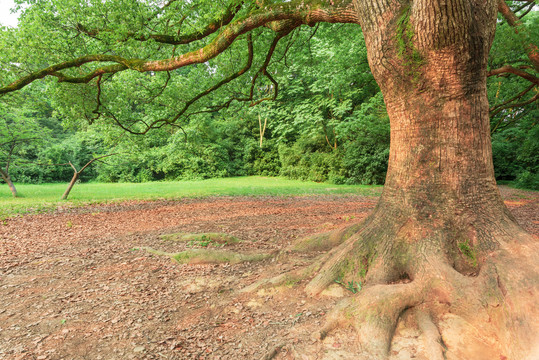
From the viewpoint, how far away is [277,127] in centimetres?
2259

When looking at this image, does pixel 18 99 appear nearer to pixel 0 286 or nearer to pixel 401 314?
pixel 0 286

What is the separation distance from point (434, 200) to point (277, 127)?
2024 centimetres

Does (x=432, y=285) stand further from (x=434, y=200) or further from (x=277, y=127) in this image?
(x=277, y=127)

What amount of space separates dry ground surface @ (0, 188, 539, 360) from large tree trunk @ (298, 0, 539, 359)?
335 mm

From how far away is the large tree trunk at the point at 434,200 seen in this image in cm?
236

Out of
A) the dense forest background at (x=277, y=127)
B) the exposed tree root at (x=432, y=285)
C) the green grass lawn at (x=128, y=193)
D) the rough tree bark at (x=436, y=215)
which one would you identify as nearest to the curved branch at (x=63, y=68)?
the dense forest background at (x=277, y=127)

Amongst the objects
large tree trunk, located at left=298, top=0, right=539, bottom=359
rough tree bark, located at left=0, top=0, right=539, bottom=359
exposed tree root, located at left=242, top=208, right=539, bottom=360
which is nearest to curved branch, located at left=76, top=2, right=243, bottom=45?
rough tree bark, located at left=0, top=0, right=539, bottom=359

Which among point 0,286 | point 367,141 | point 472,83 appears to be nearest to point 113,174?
point 367,141

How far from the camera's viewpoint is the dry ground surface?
2.38 metres

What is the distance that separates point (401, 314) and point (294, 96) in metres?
23.4

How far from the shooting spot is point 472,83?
280 centimetres

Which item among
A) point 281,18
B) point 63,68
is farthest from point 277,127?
point 281,18

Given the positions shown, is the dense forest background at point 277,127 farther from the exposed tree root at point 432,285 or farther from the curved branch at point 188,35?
the exposed tree root at point 432,285

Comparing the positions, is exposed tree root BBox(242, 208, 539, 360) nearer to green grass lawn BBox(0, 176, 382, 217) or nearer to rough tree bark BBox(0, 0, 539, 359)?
rough tree bark BBox(0, 0, 539, 359)
